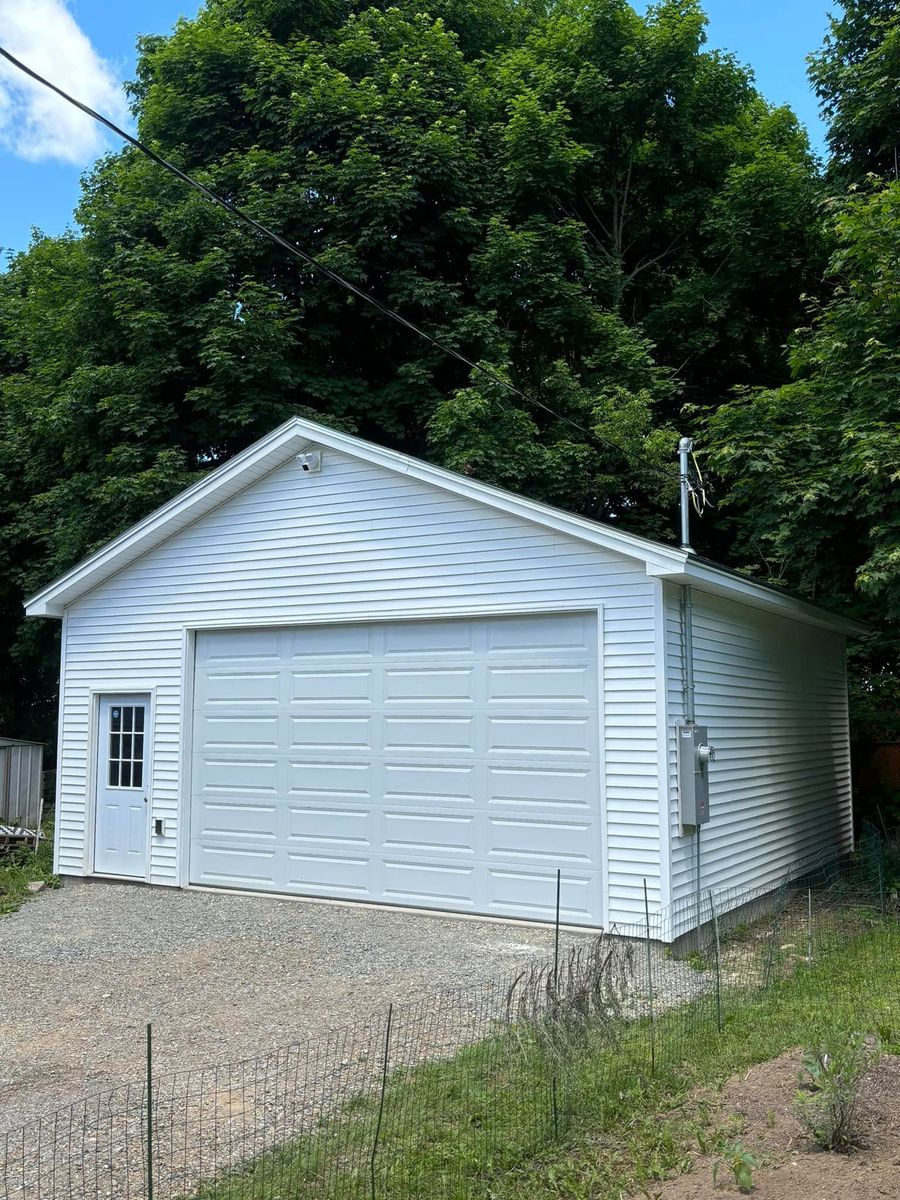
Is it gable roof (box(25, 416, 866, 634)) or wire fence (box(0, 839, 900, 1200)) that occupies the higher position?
gable roof (box(25, 416, 866, 634))

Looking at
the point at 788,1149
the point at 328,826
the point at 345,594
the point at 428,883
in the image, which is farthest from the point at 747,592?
the point at 788,1149

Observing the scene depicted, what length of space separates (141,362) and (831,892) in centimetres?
1302

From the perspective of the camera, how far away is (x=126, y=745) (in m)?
10.9

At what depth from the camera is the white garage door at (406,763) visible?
8344mm

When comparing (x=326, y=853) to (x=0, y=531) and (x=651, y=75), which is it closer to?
(x=0, y=531)

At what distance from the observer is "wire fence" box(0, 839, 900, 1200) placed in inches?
153

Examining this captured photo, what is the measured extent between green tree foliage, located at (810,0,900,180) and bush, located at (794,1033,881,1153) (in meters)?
13.3

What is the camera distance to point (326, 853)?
945 centimetres

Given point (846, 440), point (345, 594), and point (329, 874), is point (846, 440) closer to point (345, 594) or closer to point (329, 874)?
point (345, 594)

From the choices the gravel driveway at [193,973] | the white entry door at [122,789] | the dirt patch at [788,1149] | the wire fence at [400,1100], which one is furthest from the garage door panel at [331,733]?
the dirt patch at [788,1149]

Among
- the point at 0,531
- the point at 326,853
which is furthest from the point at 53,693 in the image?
the point at 326,853

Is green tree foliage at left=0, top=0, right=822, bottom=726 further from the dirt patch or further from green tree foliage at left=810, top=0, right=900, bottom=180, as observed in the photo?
the dirt patch

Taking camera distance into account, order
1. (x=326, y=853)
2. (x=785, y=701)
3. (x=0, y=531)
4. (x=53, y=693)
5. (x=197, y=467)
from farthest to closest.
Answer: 1. (x=53, y=693)
2. (x=0, y=531)
3. (x=197, y=467)
4. (x=785, y=701)
5. (x=326, y=853)

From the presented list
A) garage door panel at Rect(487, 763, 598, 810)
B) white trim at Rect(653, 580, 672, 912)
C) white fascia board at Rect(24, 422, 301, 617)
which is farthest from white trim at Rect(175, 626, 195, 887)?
white trim at Rect(653, 580, 672, 912)
